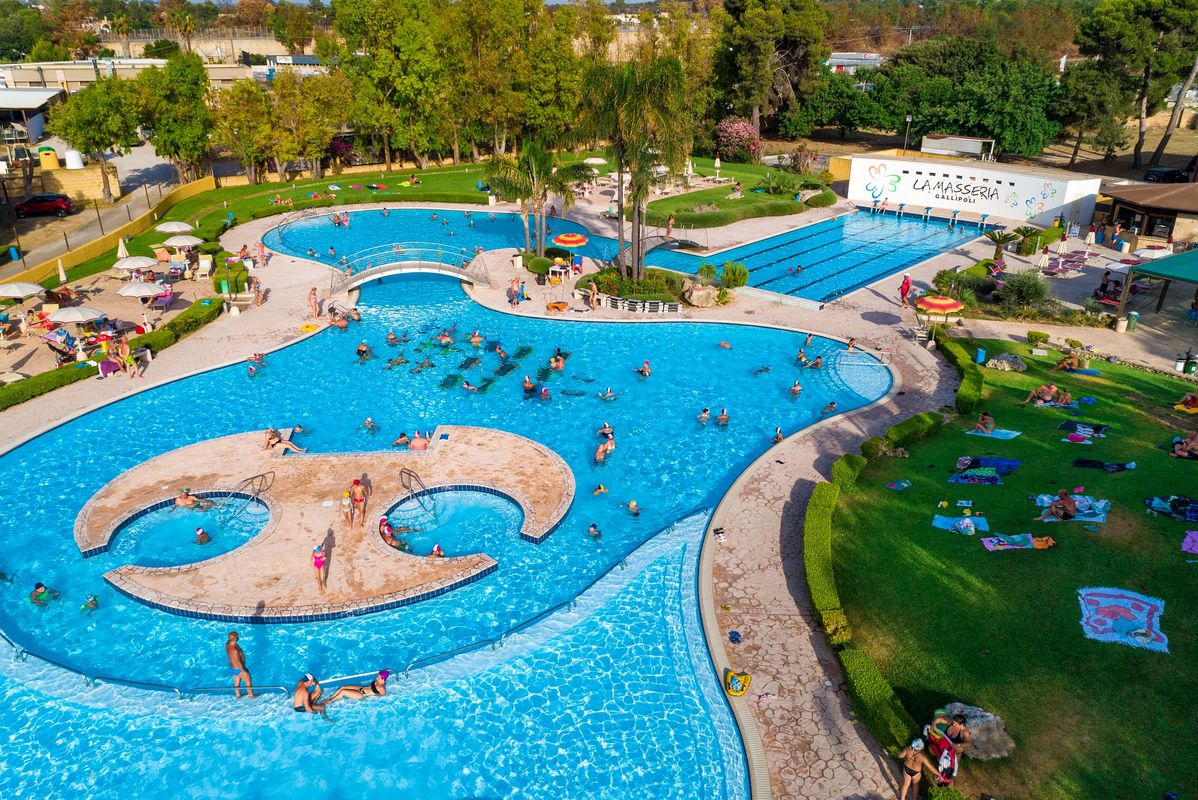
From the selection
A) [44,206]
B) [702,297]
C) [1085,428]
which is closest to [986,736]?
[1085,428]

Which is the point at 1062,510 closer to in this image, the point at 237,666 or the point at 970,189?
the point at 237,666

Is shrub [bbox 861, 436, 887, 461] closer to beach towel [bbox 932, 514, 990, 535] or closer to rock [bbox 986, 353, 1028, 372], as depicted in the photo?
beach towel [bbox 932, 514, 990, 535]

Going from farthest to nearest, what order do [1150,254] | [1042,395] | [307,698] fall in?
[1150,254]
[1042,395]
[307,698]

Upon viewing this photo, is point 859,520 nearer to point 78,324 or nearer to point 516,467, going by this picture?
point 516,467

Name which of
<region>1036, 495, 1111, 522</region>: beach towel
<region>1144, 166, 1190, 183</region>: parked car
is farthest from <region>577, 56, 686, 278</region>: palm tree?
<region>1144, 166, 1190, 183</region>: parked car

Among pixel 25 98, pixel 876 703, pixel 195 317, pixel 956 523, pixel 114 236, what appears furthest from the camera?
pixel 25 98

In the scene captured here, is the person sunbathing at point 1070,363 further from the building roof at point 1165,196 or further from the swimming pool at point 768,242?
the building roof at point 1165,196
